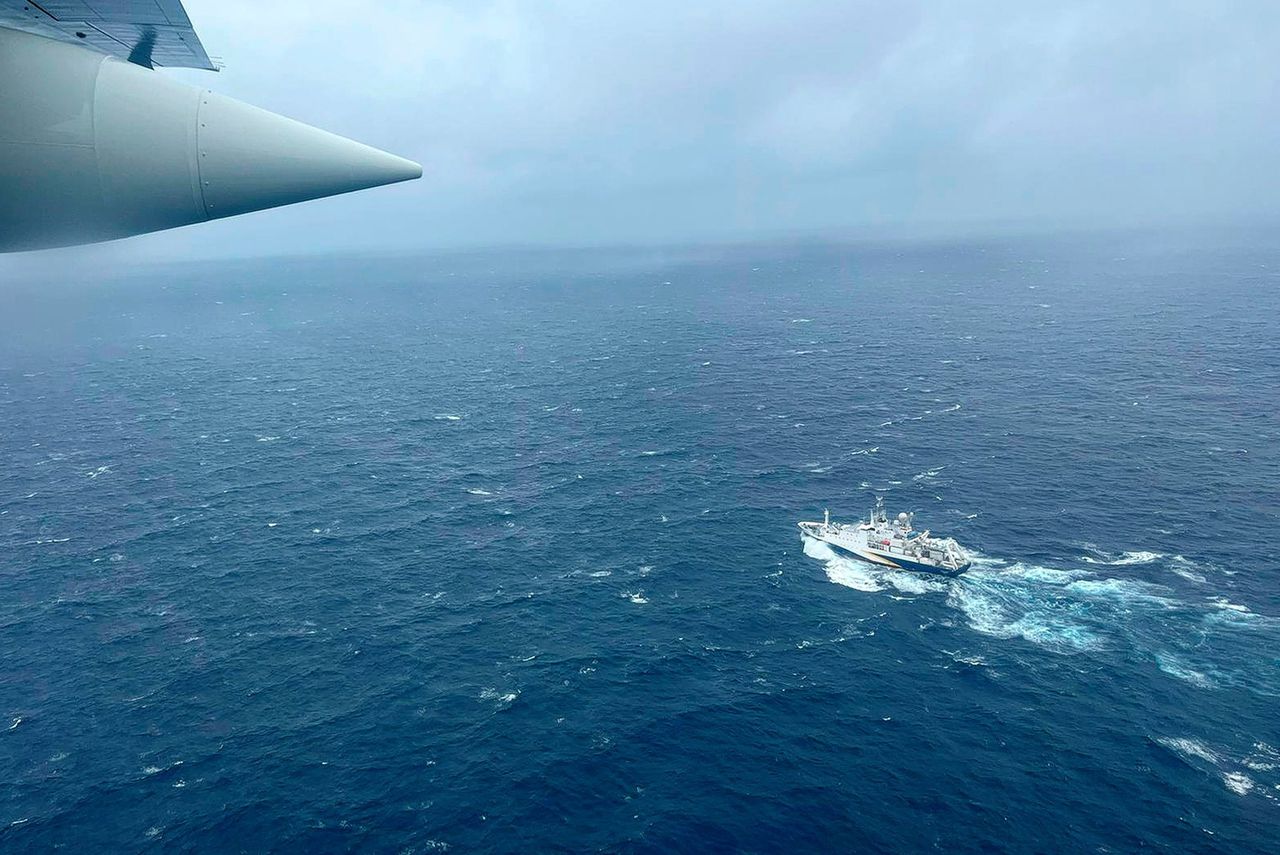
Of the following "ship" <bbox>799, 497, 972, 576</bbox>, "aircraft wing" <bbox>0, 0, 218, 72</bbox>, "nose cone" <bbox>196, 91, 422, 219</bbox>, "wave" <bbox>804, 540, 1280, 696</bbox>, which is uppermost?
"aircraft wing" <bbox>0, 0, 218, 72</bbox>

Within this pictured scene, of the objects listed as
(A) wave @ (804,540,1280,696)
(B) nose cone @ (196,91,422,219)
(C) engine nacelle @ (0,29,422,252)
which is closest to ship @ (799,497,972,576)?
(A) wave @ (804,540,1280,696)

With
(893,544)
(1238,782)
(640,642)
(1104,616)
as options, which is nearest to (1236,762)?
(1238,782)

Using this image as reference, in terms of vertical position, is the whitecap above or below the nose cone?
below

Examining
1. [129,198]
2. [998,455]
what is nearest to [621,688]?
[129,198]

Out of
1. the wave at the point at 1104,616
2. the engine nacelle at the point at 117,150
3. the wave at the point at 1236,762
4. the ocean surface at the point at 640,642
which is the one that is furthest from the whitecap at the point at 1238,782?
the engine nacelle at the point at 117,150

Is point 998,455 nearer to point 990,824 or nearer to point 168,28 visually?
point 990,824

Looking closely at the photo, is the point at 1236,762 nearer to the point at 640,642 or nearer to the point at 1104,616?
the point at 1104,616

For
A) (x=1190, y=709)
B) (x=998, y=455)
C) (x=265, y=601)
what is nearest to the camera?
(x=1190, y=709)

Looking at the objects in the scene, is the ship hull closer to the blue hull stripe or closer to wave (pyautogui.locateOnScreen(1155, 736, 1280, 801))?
the blue hull stripe
